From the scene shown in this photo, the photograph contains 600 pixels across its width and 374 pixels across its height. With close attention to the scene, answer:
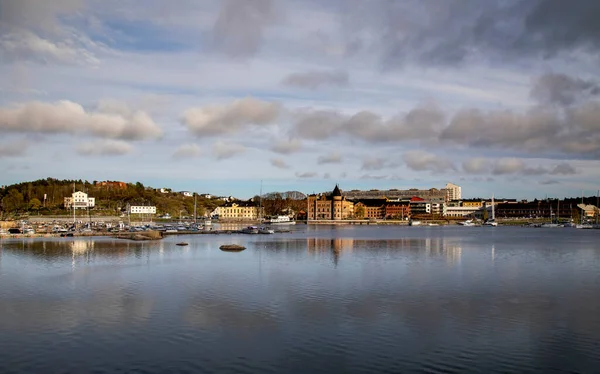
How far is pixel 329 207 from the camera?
615ft

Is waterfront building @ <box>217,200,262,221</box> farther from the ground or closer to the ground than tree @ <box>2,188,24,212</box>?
closer to the ground

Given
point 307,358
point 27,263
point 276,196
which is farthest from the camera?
point 276,196

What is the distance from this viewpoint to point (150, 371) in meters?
15.5

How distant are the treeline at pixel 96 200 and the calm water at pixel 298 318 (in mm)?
115764

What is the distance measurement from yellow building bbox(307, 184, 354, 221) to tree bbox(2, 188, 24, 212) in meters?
87.4

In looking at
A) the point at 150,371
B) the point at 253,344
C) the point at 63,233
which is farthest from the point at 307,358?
the point at 63,233

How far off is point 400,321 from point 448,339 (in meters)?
2.89

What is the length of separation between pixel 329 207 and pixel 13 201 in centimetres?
9634

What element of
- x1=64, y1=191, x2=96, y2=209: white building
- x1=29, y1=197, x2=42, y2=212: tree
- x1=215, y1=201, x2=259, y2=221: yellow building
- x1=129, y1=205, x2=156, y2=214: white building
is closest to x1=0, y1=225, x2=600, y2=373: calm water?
x1=29, y1=197, x2=42, y2=212: tree

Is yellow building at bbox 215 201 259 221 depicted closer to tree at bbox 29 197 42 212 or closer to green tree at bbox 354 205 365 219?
green tree at bbox 354 205 365 219

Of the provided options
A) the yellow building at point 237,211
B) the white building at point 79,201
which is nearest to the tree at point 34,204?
the white building at point 79,201

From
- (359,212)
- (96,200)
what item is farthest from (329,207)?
(96,200)

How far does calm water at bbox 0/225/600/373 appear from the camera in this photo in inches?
652

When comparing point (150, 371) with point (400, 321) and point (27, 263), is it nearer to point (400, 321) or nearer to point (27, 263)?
point (400, 321)
